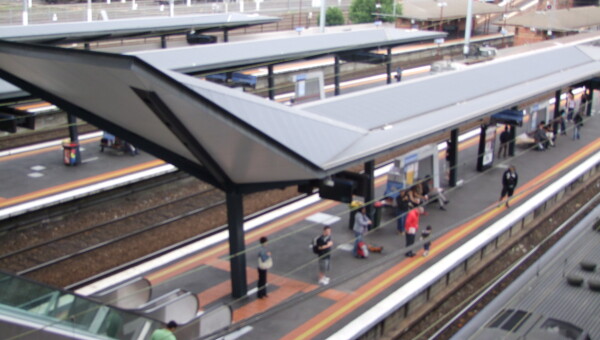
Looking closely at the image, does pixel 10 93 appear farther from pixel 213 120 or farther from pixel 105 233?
pixel 213 120

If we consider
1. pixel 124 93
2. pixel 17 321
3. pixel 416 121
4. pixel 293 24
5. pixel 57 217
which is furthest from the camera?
pixel 293 24

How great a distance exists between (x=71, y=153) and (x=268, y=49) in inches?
238

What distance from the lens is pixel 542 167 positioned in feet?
65.6

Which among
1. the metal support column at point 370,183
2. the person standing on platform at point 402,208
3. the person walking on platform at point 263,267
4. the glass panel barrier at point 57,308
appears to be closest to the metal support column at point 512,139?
the person standing on platform at point 402,208

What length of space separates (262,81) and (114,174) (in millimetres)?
10839

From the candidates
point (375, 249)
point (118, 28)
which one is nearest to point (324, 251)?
point (375, 249)

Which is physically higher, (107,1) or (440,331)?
(107,1)

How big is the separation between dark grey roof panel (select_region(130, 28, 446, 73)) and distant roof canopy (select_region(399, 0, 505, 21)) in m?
15.7

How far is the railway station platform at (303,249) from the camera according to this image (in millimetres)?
11531

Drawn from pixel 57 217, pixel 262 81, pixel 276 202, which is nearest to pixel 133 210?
pixel 57 217

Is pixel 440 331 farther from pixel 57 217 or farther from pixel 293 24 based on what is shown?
pixel 293 24

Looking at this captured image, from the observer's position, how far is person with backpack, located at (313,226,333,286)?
1239cm

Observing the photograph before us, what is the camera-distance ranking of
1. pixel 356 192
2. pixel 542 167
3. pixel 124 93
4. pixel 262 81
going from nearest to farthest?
pixel 124 93 < pixel 356 192 < pixel 542 167 < pixel 262 81

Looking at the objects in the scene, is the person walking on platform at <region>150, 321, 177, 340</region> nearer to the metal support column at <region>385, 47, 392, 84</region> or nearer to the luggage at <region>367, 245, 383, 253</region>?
the luggage at <region>367, 245, 383, 253</region>
